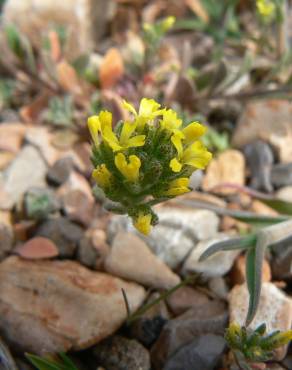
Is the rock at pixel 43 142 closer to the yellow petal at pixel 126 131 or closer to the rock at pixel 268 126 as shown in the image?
the rock at pixel 268 126

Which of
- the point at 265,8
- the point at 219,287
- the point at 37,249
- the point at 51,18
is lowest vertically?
the point at 219,287

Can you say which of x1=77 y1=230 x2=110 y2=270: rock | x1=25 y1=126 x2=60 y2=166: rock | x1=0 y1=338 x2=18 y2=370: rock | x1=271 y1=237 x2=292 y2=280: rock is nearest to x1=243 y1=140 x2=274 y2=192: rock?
x1=271 y1=237 x2=292 y2=280: rock

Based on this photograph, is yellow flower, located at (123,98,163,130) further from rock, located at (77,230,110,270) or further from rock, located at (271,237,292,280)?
rock, located at (271,237,292,280)

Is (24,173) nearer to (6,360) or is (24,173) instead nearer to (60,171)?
(60,171)

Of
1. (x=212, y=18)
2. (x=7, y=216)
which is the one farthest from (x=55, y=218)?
(x=212, y=18)

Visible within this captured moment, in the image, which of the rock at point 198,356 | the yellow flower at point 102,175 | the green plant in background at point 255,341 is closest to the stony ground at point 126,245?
the rock at point 198,356

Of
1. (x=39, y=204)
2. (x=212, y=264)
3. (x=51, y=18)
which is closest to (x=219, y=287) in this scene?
(x=212, y=264)
